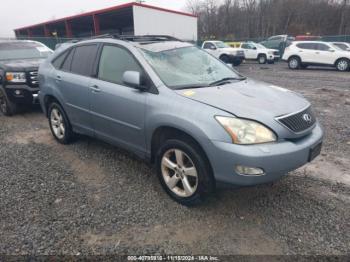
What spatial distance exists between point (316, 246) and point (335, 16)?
51.6 metres

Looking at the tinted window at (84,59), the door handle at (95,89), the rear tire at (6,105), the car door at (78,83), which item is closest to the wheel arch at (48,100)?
the car door at (78,83)

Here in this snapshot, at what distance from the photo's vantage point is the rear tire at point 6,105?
6.59m

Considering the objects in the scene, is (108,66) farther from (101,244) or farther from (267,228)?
(267,228)

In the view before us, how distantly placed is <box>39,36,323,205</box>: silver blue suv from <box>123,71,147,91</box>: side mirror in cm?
1

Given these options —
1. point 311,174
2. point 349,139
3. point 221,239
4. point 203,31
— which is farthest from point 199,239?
point 203,31

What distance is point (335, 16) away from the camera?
44.3 meters

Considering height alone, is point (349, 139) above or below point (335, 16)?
below

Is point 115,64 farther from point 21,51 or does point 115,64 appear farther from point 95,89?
point 21,51

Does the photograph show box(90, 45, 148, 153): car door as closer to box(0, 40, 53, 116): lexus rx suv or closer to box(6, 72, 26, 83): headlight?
box(0, 40, 53, 116): lexus rx suv

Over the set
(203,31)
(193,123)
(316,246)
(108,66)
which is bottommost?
(316,246)

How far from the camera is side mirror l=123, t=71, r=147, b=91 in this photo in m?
3.08

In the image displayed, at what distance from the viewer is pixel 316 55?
16484 mm

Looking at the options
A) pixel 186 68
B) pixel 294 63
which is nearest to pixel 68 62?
pixel 186 68

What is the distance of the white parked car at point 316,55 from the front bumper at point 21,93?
15472mm
